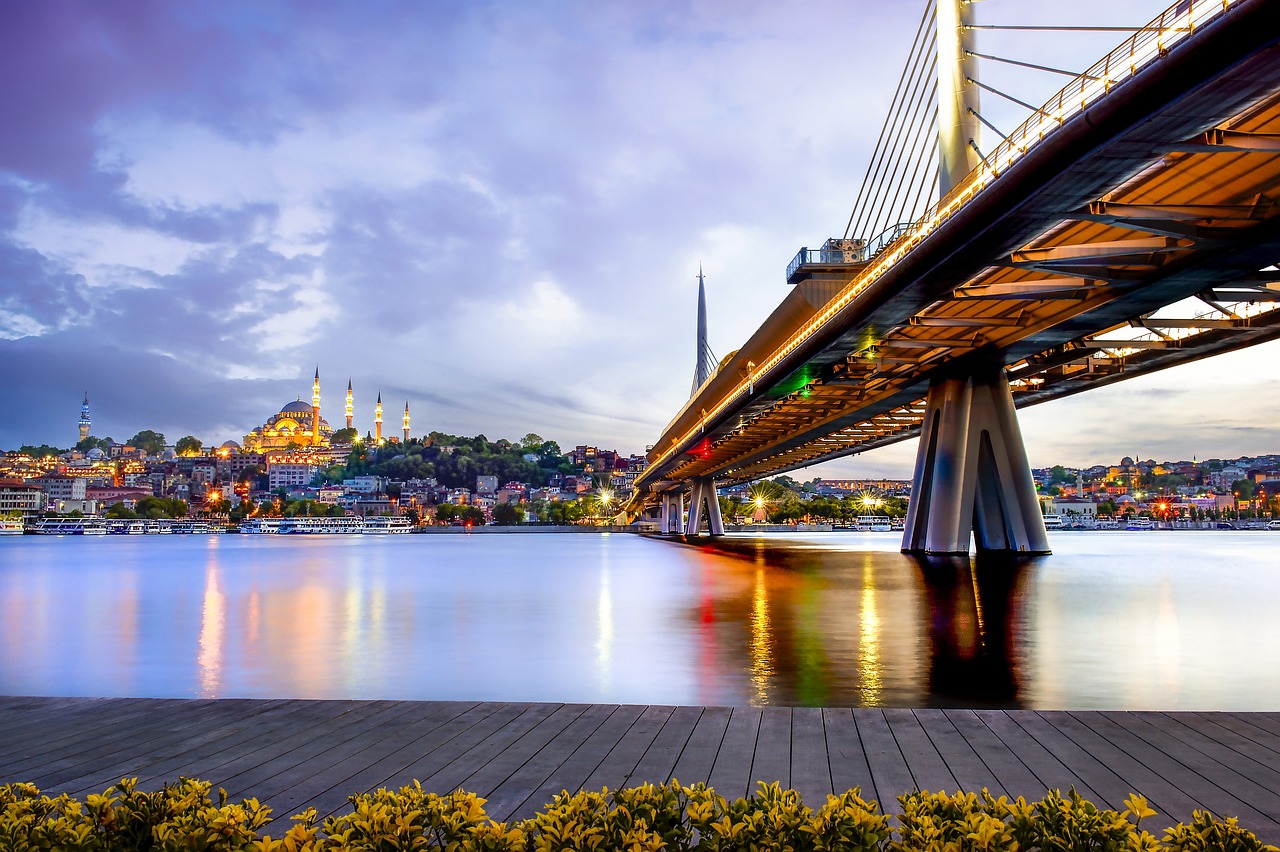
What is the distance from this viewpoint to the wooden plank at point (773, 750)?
607 cm

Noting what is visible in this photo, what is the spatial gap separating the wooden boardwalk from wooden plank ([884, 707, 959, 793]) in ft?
0.06

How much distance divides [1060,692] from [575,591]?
945 inches

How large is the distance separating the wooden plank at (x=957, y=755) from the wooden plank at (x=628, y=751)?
2.06 m

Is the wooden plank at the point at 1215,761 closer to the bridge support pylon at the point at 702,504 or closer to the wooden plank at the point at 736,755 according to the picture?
the wooden plank at the point at 736,755

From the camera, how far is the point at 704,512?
144000 mm

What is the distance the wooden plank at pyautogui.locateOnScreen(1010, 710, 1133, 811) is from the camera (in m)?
5.63

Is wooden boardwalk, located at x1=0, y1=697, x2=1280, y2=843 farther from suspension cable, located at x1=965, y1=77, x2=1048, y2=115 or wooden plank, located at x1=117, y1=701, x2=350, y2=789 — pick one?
suspension cable, located at x1=965, y1=77, x2=1048, y2=115

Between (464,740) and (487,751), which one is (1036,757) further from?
(464,740)

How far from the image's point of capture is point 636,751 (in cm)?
680

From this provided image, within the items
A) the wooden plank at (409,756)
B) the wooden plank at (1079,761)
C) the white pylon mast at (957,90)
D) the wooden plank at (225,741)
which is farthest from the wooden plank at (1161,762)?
the white pylon mast at (957,90)

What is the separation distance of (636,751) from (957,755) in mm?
2231

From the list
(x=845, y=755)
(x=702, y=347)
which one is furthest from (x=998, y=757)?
(x=702, y=347)

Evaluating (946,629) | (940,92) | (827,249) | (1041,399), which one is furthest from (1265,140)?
(1041,399)

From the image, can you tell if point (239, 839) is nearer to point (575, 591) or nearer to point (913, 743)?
point (913, 743)
